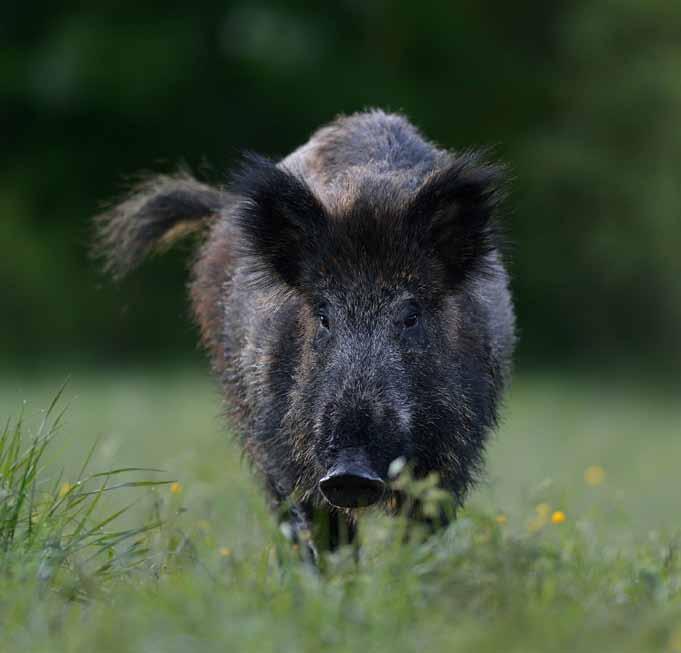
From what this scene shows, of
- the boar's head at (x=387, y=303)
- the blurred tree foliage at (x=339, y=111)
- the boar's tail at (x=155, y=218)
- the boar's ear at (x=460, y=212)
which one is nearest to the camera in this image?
the boar's head at (x=387, y=303)

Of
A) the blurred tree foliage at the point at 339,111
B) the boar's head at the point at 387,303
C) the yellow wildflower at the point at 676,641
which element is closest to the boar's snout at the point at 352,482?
the boar's head at the point at 387,303

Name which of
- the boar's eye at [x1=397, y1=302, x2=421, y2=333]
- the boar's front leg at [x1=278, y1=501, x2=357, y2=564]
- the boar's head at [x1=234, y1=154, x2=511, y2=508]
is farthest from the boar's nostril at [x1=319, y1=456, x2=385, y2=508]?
the boar's eye at [x1=397, y1=302, x2=421, y2=333]

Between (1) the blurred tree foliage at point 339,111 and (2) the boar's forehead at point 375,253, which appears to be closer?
(2) the boar's forehead at point 375,253

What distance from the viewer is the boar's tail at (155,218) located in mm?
7312

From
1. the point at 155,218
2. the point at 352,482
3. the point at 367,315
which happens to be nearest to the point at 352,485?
the point at 352,482

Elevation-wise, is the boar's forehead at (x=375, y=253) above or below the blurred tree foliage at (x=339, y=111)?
above

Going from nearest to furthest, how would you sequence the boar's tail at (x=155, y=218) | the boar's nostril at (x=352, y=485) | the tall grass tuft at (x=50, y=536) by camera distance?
the tall grass tuft at (x=50, y=536) → the boar's nostril at (x=352, y=485) → the boar's tail at (x=155, y=218)

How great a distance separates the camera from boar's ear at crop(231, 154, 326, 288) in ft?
18.1

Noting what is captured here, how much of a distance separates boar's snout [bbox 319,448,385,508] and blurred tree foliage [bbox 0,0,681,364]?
13.7m

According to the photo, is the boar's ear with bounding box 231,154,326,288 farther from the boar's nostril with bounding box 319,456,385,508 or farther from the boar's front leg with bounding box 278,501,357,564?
the boar's nostril with bounding box 319,456,385,508

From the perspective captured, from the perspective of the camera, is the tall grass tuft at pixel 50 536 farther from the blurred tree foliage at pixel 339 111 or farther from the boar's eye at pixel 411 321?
the blurred tree foliage at pixel 339 111

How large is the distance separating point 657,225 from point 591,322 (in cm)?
175

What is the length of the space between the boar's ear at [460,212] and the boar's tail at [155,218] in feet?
6.36

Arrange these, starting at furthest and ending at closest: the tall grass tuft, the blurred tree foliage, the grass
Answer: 1. the blurred tree foliage
2. the tall grass tuft
3. the grass
